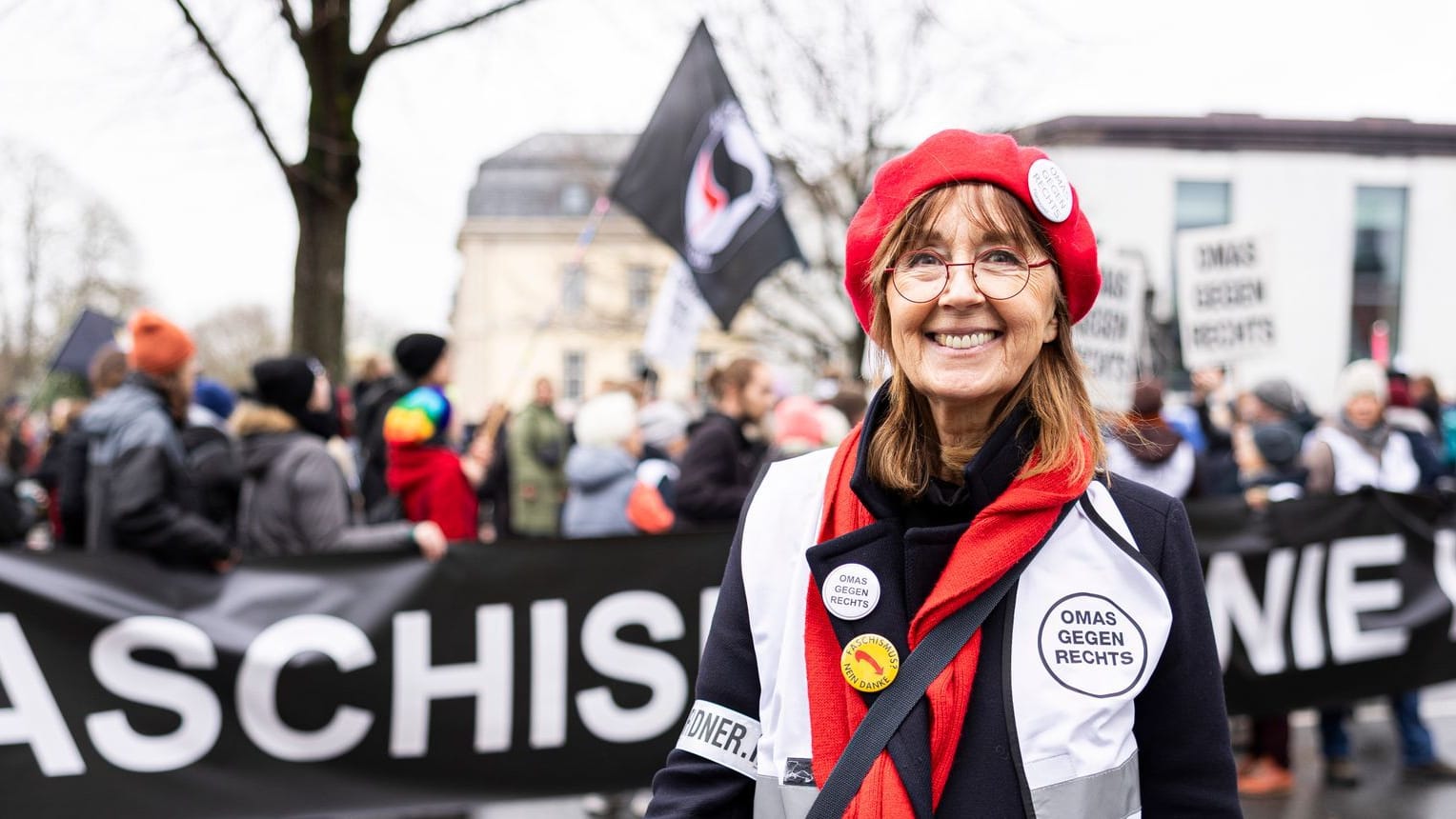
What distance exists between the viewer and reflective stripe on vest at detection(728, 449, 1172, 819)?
1.53 m

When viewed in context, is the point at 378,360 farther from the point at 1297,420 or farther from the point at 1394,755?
the point at 1394,755

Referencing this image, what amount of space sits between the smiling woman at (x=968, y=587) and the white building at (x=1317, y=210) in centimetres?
3482

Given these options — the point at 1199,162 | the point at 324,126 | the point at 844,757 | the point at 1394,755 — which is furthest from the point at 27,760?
the point at 1199,162

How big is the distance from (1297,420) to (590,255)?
24582 millimetres

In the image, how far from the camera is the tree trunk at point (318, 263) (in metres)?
8.77

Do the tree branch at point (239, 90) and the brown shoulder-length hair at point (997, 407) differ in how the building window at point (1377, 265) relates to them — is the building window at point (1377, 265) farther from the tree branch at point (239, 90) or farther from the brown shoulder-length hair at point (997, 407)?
the brown shoulder-length hair at point (997, 407)

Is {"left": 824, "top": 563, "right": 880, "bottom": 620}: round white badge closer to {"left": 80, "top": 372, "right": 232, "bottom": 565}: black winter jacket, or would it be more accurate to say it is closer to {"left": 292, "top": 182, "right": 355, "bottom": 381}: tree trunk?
{"left": 80, "top": 372, "right": 232, "bottom": 565}: black winter jacket

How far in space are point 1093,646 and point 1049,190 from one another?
0.60 meters

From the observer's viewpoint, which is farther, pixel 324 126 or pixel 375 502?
pixel 324 126

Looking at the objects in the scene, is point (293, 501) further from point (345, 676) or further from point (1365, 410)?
point (1365, 410)

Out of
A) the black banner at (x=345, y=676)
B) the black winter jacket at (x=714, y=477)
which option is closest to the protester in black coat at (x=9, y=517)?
the black banner at (x=345, y=676)

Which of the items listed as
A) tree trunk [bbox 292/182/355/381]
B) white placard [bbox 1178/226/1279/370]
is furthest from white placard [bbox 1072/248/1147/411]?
tree trunk [bbox 292/182/355/381]

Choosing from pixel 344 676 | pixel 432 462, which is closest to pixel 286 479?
pixel 432 462

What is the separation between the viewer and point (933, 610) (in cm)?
157
